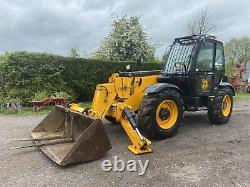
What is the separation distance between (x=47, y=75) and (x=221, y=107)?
6.73m

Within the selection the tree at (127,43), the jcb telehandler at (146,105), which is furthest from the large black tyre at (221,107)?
the tree at (127,43)

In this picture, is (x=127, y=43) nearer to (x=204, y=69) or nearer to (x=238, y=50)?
(x=204, y=69)

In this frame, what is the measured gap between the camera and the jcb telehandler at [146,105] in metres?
6.11

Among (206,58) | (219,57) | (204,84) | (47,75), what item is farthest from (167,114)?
(47,75)

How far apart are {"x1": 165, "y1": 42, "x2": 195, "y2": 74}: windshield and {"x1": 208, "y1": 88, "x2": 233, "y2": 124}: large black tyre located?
119 centimetres

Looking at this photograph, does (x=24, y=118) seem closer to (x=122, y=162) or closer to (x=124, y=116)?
(x=124, y=116)

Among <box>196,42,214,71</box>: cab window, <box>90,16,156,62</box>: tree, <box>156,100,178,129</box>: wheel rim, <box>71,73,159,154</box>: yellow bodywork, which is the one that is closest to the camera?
<box>71,73,159,154</box>: yellow bodywork

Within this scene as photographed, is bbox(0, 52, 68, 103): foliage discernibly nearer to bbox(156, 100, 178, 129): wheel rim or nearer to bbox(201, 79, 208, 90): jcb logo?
bbox(201, 79, 208, 90): jcb logo

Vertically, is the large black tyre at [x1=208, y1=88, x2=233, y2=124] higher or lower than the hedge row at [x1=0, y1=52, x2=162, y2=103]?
lower

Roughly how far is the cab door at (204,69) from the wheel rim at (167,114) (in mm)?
1104

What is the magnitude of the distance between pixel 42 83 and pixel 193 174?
845 cm

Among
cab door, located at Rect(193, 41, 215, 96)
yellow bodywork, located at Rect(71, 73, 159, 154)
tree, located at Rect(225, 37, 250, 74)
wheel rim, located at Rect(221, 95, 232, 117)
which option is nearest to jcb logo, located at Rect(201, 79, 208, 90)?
cab door, located at Rect(193, 41, 215, 96)

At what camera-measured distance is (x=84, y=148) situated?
5836 mm

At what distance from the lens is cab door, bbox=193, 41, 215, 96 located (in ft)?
27.1
